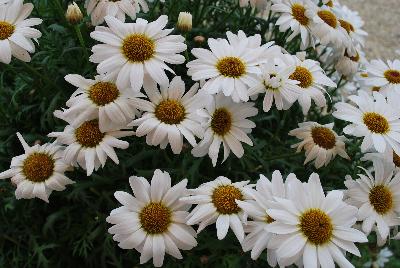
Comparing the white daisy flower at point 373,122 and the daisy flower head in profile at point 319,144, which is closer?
the white daisy flower at point 373,122

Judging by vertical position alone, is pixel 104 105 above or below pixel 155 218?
above

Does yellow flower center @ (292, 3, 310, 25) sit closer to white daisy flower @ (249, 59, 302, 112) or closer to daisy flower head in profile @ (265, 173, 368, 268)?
white daisy flower @ (249, 59, 302, 112)

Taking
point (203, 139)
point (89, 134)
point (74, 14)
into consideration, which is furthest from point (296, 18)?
point (89, 134)

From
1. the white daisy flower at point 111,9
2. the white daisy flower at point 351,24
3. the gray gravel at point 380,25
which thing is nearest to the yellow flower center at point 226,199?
the white daisy flower at point 111,9

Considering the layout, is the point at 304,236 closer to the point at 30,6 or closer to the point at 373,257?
the point at 30,6

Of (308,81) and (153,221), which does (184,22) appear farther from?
(153,221)

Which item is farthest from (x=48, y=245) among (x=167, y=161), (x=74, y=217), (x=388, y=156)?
(x=388, y=156)

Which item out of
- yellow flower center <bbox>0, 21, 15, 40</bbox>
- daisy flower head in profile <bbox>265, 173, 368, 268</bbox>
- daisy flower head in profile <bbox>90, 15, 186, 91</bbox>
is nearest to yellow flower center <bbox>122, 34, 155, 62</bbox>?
daisy flower head in profile <bbox>90, 15, 186, 91</bbox>

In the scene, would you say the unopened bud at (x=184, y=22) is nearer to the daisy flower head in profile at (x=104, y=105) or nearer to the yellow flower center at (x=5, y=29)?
the daisy flower head in profile at (x=104, y=105)
